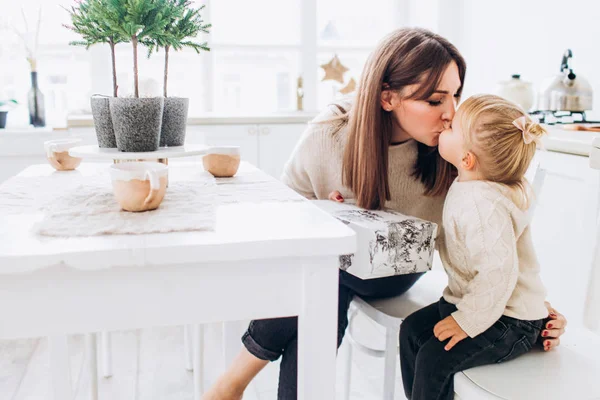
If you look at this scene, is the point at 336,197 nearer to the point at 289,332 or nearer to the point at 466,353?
the point at 289,332

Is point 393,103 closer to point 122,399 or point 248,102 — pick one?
point 122,399

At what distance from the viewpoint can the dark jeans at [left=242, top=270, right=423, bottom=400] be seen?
3.89ft

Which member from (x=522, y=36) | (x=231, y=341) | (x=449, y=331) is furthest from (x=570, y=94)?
(x=231, y=341)

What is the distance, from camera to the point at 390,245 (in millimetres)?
1020

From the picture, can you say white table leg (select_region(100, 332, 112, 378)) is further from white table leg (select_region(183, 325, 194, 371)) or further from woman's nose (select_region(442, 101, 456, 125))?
woman's nose (select_region(442, 101, 456, 125))

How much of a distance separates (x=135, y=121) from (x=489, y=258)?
0.73m

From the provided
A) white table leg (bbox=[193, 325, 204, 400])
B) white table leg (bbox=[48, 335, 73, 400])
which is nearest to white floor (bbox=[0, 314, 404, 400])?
white table leg (bbox=[193, 325, 204, 400])

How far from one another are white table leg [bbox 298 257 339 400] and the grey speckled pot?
1.65ft

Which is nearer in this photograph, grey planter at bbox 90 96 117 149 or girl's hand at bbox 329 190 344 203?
grey planter at bbox 90 96 117 149

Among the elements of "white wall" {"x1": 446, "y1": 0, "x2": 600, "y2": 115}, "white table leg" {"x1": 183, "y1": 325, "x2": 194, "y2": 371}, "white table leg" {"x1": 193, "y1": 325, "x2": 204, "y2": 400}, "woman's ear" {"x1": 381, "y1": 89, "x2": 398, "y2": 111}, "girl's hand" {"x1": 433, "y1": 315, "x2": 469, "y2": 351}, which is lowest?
"white table leg" {"x1": 183, "y1": 325, "x2": 194, "y2": 371}

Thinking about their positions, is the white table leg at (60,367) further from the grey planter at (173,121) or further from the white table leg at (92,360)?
the grey planter at (173,121)

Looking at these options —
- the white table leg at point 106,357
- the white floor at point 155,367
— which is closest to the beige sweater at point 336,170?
the white floor at point 155,367

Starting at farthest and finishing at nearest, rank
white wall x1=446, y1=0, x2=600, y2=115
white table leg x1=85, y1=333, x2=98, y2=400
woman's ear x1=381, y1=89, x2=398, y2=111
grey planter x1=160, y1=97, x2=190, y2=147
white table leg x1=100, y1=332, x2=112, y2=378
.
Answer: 1. white wall x1=446, y1=0, x2=600, y2=115
2. white table leg x1=100, y1=332, x2=112, y2=378
3. white table leg x1=85, y1=333, x2=98, y2=400
4. woman's ear x1=381, y1=89, x2=398, y2=111
5. grey planter x1=160, y1=97, x2=190, y2=147

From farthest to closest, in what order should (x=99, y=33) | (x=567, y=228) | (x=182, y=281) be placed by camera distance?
(x=567, y=228)
(x=99, y=33)
(x=182, y=281)
